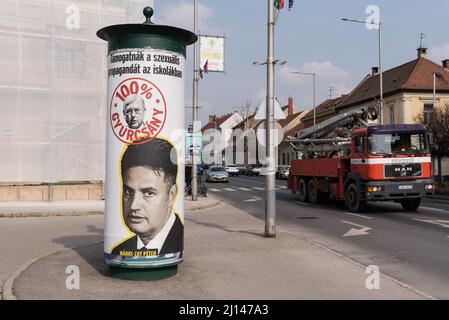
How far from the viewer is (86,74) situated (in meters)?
22.8

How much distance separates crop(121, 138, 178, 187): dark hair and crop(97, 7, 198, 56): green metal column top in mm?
1371

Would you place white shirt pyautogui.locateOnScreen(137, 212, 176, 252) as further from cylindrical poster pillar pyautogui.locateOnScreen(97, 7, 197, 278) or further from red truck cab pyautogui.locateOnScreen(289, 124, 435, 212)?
red truck cab pyautogui.locateOnScreen(289, 124, 435, 212)

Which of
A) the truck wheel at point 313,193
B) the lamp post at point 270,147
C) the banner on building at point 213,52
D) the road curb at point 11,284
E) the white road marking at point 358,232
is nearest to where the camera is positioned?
the road curb at point 11,284

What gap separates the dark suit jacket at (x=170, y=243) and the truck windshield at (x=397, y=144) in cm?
1078

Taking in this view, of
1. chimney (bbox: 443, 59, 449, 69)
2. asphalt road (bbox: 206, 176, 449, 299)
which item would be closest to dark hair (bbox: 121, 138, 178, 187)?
asphalt road (bbox: 206, 176, 449, 299)

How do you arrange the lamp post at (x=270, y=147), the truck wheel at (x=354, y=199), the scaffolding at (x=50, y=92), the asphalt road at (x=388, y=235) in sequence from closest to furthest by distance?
the asphalt road at (x=388, y=235), the lamp post at (x=270, y=147), the truck wheel at (x=354, y=199), the scaffolding at (x=50, y=92)

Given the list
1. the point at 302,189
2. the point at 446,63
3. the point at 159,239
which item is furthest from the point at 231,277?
the point at 446,63

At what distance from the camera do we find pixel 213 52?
24.9m

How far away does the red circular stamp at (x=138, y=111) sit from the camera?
6.91m

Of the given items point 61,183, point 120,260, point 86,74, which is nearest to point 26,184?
point 61,183

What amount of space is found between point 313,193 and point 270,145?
414 inches

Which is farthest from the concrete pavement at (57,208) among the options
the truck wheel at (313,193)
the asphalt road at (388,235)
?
the truck wheel at (313,193)

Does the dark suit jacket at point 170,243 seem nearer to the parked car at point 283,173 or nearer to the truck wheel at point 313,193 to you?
the truck wheel at point 313,193

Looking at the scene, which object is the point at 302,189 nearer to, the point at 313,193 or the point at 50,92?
the point at 313,193
